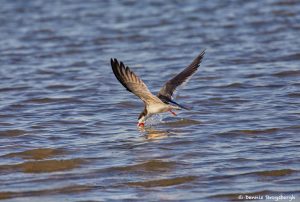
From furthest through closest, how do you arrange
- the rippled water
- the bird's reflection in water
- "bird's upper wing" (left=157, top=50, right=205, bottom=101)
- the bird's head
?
"bird's upper wing" (left=157, top=50, right=205, bottom=101) < the bird's head < the bird's reflection in water < the rippled water

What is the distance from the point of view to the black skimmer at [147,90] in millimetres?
8586

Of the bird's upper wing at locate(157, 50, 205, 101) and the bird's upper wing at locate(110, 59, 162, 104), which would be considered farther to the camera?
the bird's upper wing at locate(157, 50, 205, 101)

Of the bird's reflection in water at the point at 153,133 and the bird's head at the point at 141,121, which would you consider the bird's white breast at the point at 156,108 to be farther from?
the bird's reflection in water at the point at 153,133

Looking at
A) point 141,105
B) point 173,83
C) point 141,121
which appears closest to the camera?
point 141,121

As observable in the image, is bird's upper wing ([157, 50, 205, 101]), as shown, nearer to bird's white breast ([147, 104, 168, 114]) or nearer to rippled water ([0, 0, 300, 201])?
bird's white breast ([147, 104, 168, 114])

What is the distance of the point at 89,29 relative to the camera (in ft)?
56.4

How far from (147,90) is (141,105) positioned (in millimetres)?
2017

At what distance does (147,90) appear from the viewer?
8.84m

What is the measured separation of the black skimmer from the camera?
28.2ft

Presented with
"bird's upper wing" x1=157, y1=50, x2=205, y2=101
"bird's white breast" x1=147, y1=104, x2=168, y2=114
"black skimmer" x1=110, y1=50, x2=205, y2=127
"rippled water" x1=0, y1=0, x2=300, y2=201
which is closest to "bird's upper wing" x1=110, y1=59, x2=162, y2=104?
"black skimmer" x1=110, y1=50, x2=205, y2=127

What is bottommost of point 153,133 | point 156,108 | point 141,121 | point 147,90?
point 153,133

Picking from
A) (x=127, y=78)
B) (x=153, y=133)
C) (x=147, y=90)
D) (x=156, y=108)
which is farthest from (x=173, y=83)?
(x=127, y=78)

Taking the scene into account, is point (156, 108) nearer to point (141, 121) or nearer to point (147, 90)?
point (141, 121)

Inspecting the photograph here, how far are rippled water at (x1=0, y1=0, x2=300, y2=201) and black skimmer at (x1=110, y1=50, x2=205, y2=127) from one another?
0.28 m
